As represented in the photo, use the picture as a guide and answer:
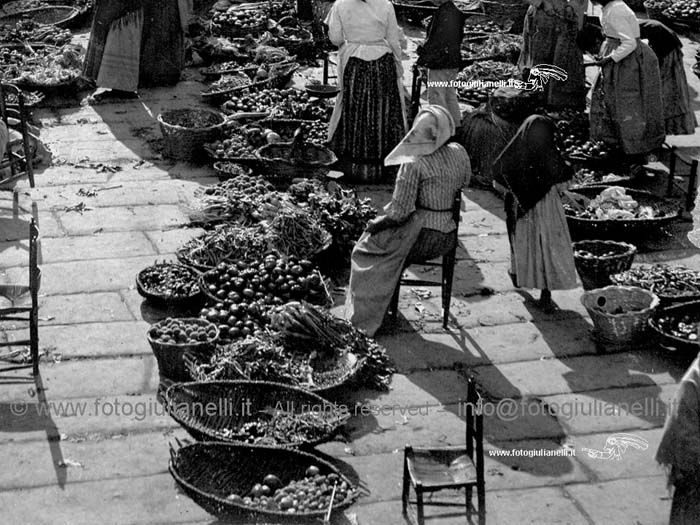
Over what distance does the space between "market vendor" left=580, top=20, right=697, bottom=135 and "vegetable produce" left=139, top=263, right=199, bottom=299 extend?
552 cm

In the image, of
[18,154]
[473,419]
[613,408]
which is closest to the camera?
[473,419]

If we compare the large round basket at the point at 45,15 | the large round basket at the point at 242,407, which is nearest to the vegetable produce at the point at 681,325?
the large round basket at the point at 242,407

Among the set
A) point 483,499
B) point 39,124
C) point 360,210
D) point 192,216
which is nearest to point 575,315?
point 360,210

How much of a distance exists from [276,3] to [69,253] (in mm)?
7847

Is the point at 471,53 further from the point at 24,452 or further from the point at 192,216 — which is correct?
the point at 24,452

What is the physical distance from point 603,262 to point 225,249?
2991 millimetres

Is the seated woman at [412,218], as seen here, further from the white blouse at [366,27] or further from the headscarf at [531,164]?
the white blouse at [366,27]

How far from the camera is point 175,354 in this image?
289 inches

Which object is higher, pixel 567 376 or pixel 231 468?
pixel 231 468

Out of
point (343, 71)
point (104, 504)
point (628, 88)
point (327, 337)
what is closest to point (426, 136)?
point (327, 337)

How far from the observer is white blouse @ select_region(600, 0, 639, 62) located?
10804mm

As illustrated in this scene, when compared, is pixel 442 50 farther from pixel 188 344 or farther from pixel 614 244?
pixel 188 344

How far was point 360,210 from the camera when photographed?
9.66m

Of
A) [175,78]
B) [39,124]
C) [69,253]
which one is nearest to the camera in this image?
[69,253]
